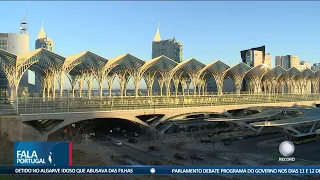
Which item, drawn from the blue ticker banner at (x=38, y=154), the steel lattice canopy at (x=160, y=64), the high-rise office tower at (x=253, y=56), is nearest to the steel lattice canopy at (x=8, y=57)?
the steel lattice canopy at (x=160, y=64)

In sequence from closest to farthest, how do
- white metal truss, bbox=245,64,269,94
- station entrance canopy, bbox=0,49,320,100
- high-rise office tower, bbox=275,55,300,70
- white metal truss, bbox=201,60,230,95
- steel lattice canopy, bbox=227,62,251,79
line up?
station entrance canopy, bbox=0,49,320,100, white metal truss, bbox=201,60,230,95, steel lattice canopy, bbox=227,62,251,79, white metal truss, bbox=245,64,269,94, high-rise office tower, bbox=275,55,300,70

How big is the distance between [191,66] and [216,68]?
21.9 ft

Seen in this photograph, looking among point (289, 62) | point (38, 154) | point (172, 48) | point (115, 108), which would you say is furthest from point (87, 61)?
point (289, 62)

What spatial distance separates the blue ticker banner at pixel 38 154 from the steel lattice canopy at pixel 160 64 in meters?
43.4

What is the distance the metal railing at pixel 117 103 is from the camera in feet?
115

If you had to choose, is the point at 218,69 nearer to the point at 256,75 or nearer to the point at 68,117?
the point at 256,75

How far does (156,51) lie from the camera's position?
14775 centimetres

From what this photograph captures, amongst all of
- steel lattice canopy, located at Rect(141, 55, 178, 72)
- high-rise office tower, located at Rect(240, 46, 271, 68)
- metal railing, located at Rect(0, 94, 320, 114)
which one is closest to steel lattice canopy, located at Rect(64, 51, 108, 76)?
metal railing, located at Rect(0, 94, 320, 114)

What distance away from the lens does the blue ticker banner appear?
8344 millimetres

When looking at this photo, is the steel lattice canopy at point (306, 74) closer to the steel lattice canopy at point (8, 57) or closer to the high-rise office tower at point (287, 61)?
the high-rise office tower at point (287, 61)

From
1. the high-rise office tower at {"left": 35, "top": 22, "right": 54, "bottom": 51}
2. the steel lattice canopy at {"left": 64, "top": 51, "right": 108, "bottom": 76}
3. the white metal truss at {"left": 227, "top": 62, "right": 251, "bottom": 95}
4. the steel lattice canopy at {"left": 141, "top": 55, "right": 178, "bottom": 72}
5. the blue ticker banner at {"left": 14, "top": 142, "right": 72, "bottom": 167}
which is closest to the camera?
the blue ticker banner at {"left": 14, "top": 142, "right": 72, "bottom": 167}

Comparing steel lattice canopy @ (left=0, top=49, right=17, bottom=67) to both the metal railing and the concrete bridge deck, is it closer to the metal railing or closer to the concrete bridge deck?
the metal railing

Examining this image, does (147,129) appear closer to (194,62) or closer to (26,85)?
(194,62)

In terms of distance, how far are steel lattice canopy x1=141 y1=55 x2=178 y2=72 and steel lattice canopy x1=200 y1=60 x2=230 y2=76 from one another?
24.3ft
